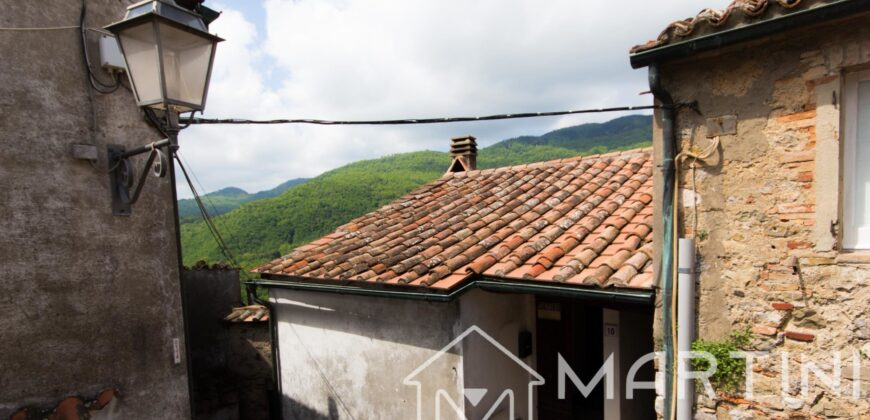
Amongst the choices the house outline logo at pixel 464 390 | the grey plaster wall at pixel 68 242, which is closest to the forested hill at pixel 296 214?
the grey plaster wall at pixel 68 242

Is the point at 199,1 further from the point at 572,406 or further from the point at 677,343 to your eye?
the point at 572,406

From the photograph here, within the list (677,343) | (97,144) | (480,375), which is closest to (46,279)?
(97,144)

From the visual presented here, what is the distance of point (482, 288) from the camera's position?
4723 mm

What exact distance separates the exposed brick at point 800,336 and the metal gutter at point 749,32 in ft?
6.28

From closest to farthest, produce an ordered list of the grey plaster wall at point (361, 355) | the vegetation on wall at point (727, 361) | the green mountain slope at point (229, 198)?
1. the vegetation on wall at point (727, 361)
2. the grey plaster wall at point (361, 355)
3. the green mountain slope at point (229, 198)

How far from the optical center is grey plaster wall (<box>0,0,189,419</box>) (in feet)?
12.3

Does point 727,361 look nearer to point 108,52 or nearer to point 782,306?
point 782,306

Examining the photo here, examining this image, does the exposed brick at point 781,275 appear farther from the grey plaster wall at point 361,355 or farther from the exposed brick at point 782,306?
the grey plaster wall at point 361,355

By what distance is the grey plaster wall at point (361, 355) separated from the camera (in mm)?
4996

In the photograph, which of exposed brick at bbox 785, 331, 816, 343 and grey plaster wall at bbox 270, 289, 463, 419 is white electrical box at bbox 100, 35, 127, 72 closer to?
grey plaster wall at bbox 270, 289, 463, 419

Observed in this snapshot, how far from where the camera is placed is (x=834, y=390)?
2844 mm

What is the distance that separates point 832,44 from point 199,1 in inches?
163

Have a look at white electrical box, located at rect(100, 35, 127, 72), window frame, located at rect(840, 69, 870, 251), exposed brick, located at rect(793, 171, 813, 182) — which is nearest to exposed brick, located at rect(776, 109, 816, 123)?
window frame, located at rect(840, 69, 870, 251)

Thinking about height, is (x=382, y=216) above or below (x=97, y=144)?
below
